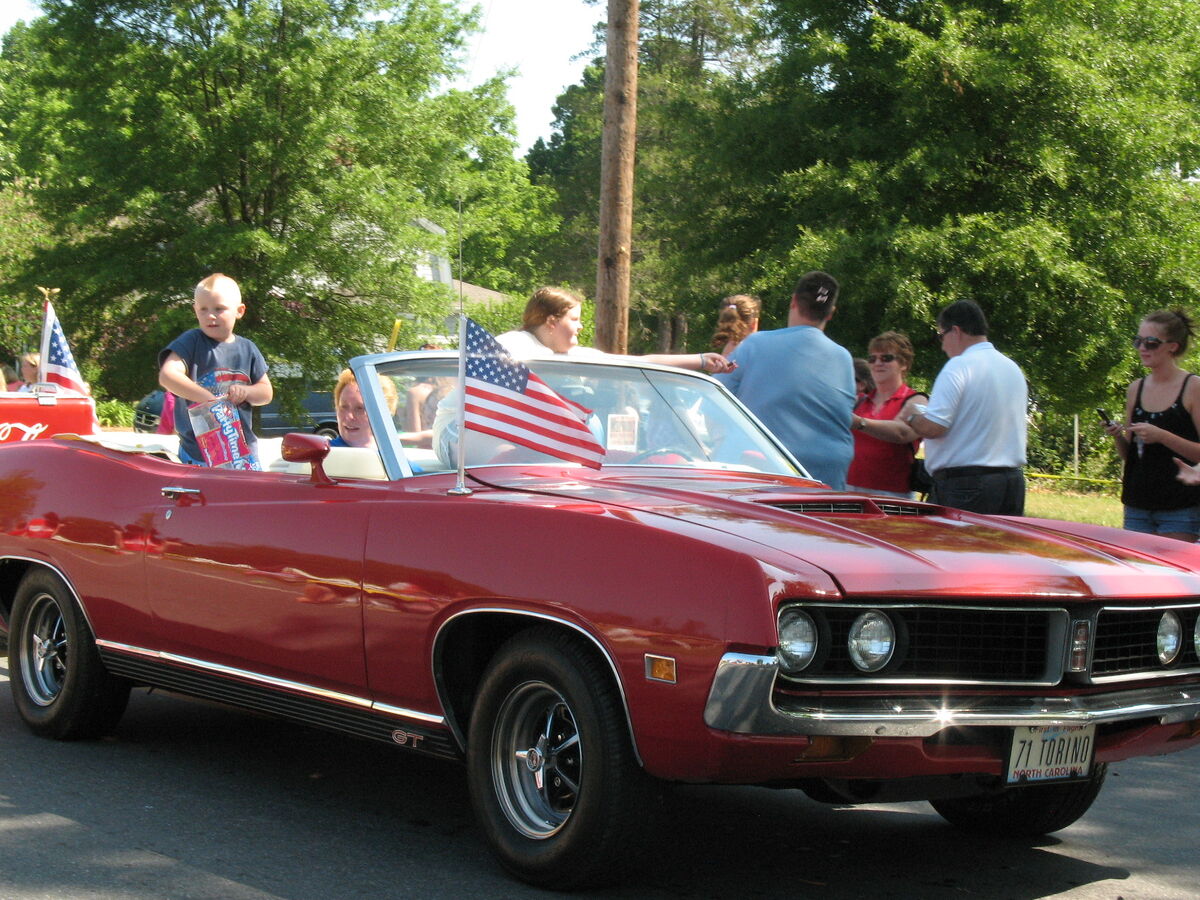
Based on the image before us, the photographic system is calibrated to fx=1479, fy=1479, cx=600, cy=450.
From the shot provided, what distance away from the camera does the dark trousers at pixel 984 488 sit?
715cm

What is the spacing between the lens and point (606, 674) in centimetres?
385

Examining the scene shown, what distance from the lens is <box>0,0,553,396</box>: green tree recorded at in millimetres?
24359

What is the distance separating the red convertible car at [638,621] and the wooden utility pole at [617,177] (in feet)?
22.3

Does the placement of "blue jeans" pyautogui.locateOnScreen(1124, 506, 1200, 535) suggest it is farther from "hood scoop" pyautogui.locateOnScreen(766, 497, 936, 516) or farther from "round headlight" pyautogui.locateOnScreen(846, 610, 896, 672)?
"round headlight" pyautogui.locateOnScreen(846, 610, 896, 672)

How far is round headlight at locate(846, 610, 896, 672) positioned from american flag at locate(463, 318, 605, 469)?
4.83ft

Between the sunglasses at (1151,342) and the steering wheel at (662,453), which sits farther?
the sunglasses at (1151,342)

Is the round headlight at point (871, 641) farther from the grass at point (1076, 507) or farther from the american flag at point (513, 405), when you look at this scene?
the grass at point (1076, 507)

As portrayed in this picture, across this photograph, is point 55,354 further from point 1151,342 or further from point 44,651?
point 1151,342

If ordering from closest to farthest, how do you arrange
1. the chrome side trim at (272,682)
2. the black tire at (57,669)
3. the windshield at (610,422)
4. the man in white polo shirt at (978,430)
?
the chrome side trim at (272,682), the windshield at (610,422), the black tire at (57,669), the man in white polo shirt at (978,430)

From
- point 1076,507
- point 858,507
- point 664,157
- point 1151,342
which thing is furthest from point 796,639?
point 664,157

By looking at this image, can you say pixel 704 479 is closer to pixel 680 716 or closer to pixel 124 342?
pixel 680 716

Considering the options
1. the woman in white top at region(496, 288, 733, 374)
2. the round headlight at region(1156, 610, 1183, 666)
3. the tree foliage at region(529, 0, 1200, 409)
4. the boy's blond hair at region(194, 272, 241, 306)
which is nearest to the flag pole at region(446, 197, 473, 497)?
the woman in white top at region(496, 288, 733, 374)

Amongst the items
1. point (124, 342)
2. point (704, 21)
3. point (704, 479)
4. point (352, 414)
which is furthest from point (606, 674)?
point (704, 21)

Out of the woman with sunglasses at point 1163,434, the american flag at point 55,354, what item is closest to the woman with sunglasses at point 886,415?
the woman with sunglasses at point 1163,434
